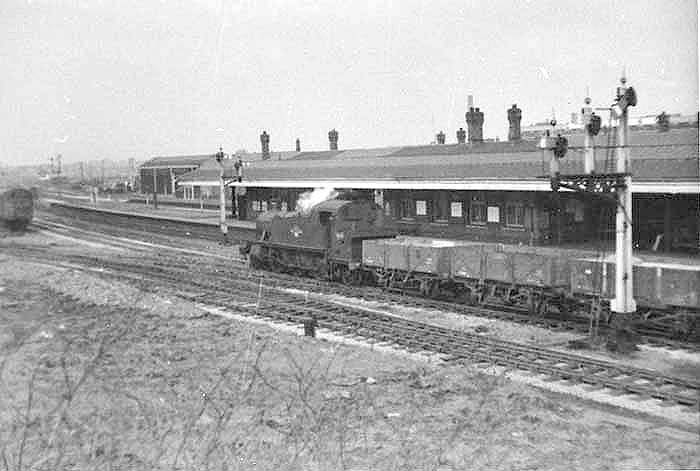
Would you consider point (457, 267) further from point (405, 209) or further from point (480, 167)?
point (405, 209)

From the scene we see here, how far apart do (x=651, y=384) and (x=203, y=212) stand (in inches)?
1730

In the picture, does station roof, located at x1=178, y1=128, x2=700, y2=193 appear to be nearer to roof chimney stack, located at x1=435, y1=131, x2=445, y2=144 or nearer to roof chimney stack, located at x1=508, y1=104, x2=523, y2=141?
roof chimney stack, located at x1=508, y1=104, x2=523, y2=141

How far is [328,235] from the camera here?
78.6ft

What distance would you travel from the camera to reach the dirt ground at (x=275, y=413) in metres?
8.84

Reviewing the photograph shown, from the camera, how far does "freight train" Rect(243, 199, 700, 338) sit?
1487 centimetres

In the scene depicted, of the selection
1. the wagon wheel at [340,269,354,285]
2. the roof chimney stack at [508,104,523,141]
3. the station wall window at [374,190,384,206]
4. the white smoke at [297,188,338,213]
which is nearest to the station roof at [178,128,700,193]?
the station wall window at [374,190,384,206]

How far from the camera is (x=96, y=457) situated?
9.15 meters

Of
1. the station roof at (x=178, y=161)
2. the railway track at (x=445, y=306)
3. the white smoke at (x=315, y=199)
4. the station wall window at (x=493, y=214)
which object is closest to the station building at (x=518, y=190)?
the station wall window at (x=493, y=214)

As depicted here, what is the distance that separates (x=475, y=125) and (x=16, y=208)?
83.9 feet

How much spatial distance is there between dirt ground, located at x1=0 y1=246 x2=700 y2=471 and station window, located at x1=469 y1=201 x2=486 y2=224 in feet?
47.5

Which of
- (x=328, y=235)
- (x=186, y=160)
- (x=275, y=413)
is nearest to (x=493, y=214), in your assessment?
(x=328, y=235)

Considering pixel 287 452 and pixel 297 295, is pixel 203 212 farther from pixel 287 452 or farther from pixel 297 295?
pixel 287 452

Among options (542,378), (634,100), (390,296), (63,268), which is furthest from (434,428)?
(63,268)

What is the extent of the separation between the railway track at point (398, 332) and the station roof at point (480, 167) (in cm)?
408
